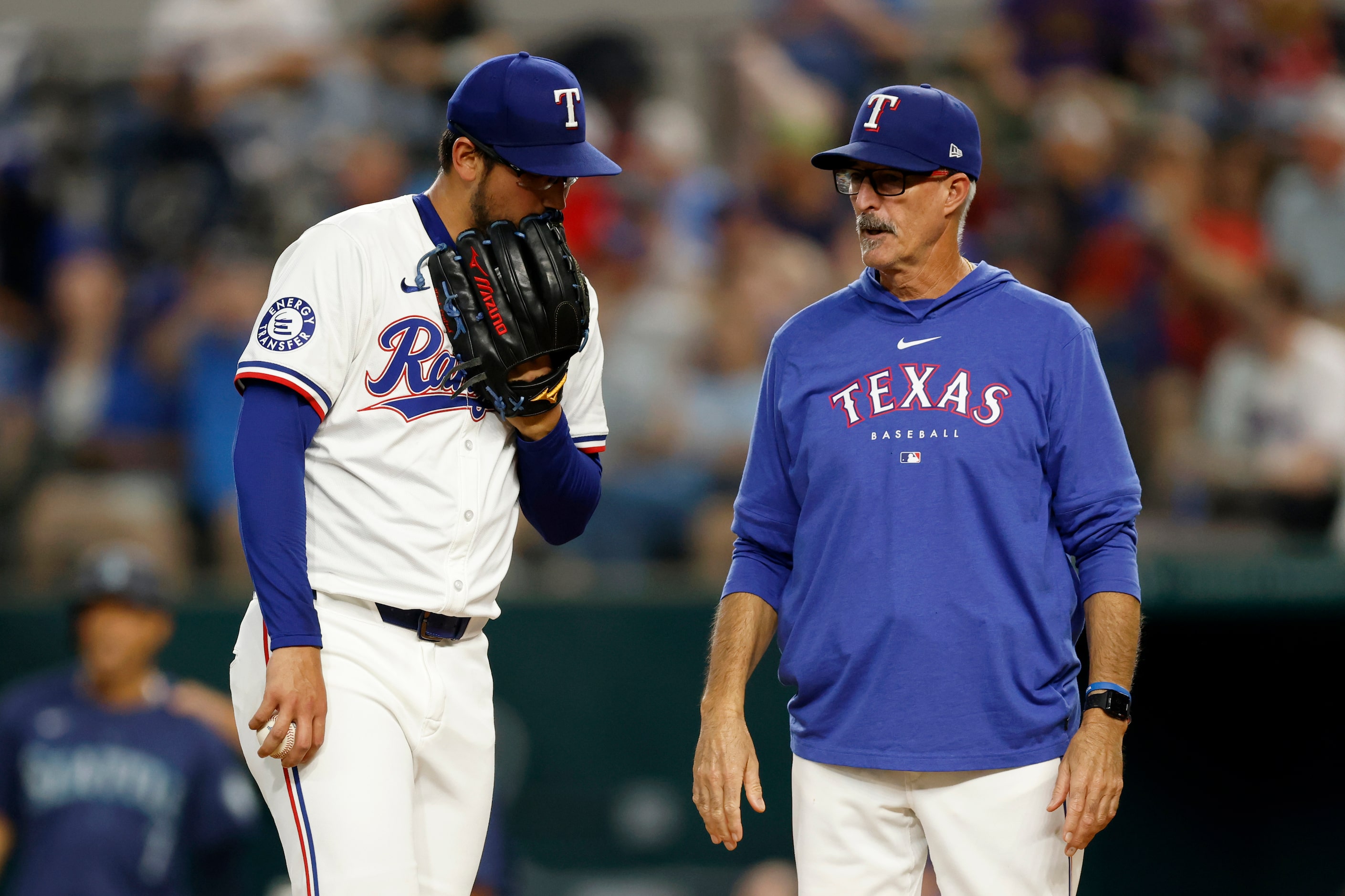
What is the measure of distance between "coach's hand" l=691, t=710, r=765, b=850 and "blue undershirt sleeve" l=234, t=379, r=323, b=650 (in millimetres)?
793

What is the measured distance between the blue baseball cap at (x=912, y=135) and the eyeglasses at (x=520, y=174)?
53 cm

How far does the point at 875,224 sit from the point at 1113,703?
104cm

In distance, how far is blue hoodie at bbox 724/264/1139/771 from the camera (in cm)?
307

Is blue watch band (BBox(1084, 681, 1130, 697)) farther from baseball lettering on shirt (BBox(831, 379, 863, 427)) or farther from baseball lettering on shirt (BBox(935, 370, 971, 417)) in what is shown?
baseball lettering on shirt (BBox(831, 379, 863, 427))

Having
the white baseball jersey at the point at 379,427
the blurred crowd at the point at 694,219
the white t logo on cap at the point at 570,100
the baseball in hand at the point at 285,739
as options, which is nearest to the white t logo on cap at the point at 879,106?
the white t logo on cap at the point at 570,100

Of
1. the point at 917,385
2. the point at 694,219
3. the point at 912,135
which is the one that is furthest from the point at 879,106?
the point at 694,219

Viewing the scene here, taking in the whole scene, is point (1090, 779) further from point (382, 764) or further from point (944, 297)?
point (382, 764)

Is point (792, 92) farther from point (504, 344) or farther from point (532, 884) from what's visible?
point (504, 344)

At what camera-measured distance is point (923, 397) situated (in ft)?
10.3

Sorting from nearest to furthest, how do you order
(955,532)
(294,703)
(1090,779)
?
(294,703)
(1090,779)
(955,532)

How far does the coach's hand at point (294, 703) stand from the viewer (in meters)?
2.81

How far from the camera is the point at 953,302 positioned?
3.25 metres

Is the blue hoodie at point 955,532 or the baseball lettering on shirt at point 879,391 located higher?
the baseball lettering on shirt at point 879,391

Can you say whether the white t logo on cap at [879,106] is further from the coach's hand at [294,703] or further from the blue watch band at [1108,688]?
the coach's hand at [294,703]
